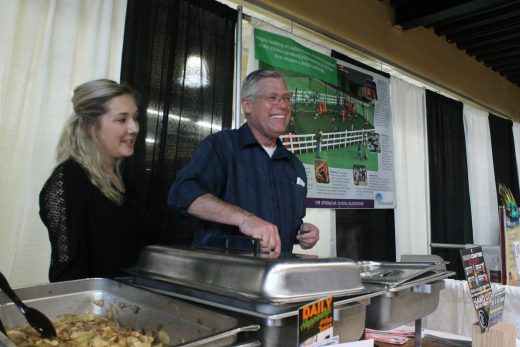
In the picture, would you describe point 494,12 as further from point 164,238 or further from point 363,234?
point 164,238

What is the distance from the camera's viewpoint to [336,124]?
2.93 m

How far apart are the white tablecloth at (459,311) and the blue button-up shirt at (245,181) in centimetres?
87

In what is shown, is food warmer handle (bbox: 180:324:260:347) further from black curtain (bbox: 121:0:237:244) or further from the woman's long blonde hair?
black curtain (bbox: 121:0:237:244)

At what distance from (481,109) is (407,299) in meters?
4.64

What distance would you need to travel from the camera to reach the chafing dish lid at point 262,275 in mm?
693

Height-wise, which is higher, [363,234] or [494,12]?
[494,12]

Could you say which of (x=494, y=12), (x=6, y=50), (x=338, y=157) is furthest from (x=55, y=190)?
(x=494, y=12)

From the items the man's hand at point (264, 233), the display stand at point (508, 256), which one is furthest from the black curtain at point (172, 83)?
the display stand at point (508, 256)

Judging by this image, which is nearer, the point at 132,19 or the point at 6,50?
the point at 6,50

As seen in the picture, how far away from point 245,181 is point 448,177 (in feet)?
10.4

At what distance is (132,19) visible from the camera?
1.88 m

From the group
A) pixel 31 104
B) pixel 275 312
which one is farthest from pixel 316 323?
pixel 31 104

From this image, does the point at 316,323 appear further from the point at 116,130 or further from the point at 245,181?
the point at 116,130

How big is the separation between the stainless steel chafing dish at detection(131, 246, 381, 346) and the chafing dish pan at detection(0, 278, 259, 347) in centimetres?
4
